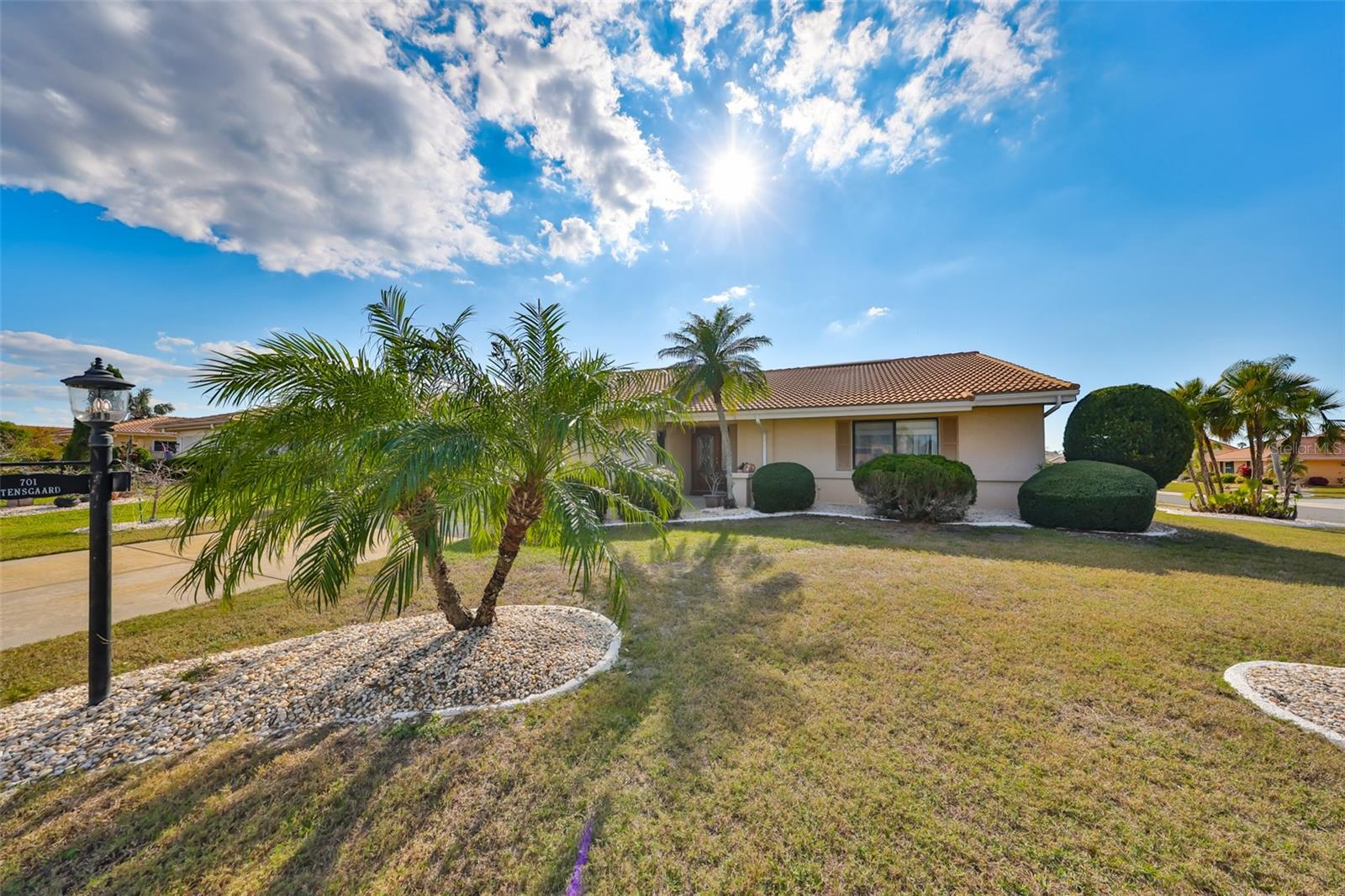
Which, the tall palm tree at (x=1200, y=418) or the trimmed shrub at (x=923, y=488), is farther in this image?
the tall palm tree at (x=1200, y=418)

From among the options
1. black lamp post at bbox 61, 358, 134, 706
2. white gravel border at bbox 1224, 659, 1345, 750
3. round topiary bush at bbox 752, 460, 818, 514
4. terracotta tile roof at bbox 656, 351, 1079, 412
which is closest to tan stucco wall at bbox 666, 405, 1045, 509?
terracotta tile roof at bbox 656, 351, 1079, 412

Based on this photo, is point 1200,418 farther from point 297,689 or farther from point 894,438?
point 297,689

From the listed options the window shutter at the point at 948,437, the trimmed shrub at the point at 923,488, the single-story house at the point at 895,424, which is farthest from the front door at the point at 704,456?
the window shutter at the point at 948,437

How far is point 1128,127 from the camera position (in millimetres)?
8648

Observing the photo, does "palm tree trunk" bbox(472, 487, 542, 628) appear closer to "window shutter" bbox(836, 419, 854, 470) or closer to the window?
"window shutter" bbox(836, 419, 854, 470)

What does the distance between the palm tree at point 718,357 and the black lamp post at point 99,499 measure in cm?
1045

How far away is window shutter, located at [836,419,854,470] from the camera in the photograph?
1420 centimetres

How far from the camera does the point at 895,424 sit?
45.7ft

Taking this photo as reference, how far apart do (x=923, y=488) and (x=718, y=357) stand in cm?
632

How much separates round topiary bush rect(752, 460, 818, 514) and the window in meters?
2.62

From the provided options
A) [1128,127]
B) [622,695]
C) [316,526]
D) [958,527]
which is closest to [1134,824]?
[622,695]

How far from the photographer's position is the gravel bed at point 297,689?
10.0 ft

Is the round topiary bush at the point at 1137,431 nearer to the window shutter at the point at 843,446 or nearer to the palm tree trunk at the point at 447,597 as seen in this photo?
the window shutter at the point at 843,446

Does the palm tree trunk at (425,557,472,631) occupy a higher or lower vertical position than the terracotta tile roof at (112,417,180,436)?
lower
